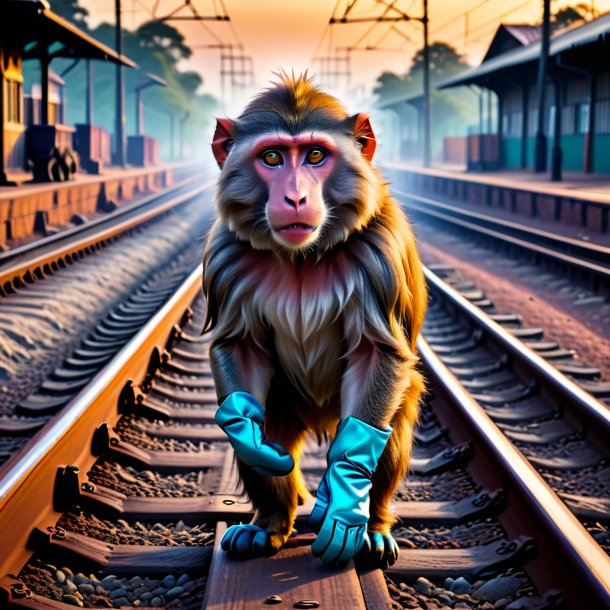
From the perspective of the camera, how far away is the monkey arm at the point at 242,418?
2.56 meters

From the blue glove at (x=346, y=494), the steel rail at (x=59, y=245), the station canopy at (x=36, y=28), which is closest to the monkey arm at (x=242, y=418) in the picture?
the blue glove at (x=346, y=494)

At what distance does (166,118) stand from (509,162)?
149 ft

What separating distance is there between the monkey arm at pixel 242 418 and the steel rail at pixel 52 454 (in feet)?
2.53

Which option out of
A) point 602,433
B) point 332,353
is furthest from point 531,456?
point 332,353

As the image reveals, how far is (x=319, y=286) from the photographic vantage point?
2.62 meters

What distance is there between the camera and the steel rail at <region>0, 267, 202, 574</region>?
2896 mm

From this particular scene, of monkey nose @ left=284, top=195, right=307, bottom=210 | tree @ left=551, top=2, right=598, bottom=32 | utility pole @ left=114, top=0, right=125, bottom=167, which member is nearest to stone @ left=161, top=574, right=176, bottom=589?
monkey nose @ left=284, top=195, right=307, bottom=210

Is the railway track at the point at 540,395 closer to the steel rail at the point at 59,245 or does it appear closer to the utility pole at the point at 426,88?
the steel rail at the point at 59,245

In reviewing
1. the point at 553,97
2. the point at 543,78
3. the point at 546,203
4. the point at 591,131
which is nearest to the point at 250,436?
the point at 546,203

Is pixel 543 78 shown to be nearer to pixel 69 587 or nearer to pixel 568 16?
pixel 69 587

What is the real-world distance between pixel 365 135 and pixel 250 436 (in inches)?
35.5

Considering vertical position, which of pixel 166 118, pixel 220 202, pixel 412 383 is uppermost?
pixel 166 118

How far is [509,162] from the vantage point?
33.5 m

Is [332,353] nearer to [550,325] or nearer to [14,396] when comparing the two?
[14,396]
